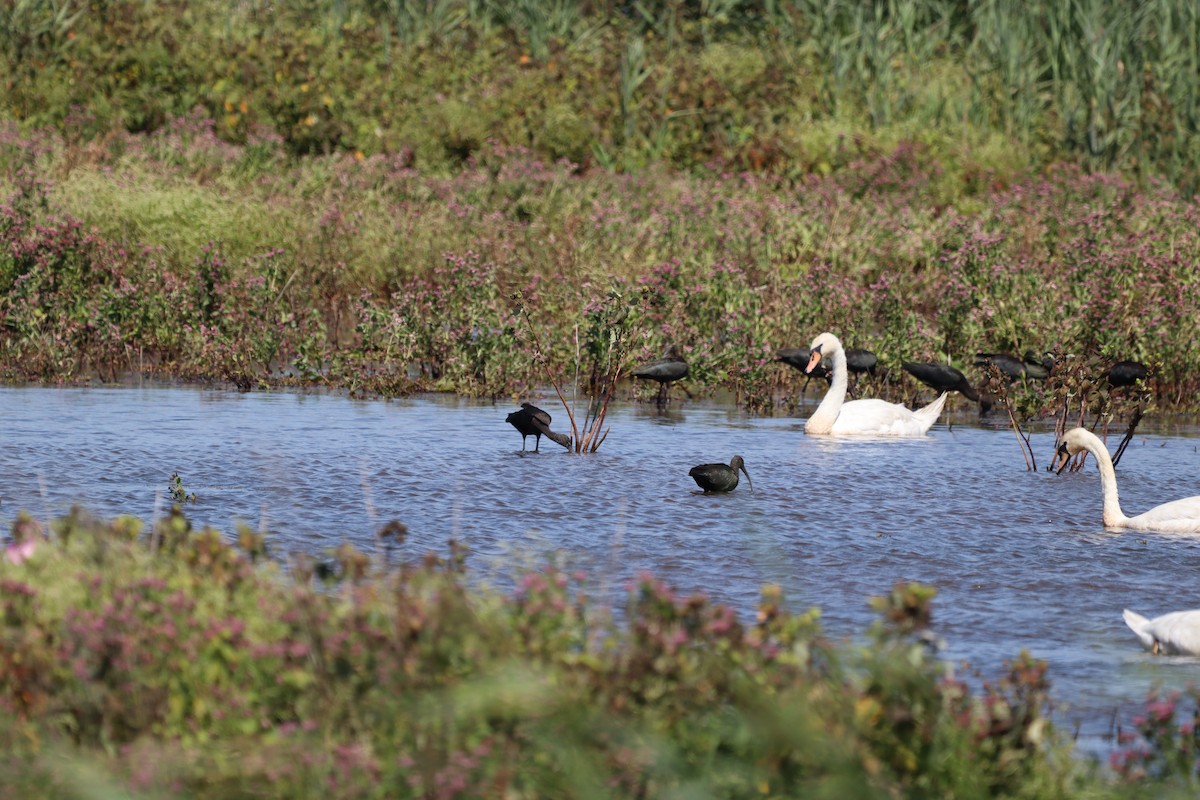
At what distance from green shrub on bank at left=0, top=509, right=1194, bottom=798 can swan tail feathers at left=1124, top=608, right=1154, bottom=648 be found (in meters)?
1.98

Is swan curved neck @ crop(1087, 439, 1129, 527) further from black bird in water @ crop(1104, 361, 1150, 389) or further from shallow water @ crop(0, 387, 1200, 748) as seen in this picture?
black bird in water @ crop(1104, 361, 1150, 389)

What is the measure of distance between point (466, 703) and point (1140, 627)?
376cm

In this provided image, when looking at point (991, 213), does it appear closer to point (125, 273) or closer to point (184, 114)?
point (125, 273)

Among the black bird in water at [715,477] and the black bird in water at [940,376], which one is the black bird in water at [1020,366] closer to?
the black bird in water at [940,376]

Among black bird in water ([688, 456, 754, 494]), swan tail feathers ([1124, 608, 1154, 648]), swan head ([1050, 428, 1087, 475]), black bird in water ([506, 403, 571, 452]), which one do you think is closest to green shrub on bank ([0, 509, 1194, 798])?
swan tail feathers ([1124, 608, 1154, 648])

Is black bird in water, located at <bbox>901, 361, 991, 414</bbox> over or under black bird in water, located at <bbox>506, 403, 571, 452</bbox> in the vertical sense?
over

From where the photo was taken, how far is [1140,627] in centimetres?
709

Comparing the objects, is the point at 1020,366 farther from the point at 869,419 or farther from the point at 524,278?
the point at 524,278

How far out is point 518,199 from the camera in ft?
72.8

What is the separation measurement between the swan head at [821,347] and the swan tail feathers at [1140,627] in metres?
8.15

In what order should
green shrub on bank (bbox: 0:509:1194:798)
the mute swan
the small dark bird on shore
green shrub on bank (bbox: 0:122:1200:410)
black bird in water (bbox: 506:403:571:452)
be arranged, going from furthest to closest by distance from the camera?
green shrub on bank (bbox: 0:122:1200:410), the small dark bird on shore, black bird in water (bbox: 506:403:571:452), the mute swan, green shrub on bank (bbox: 0:509:1194:798)

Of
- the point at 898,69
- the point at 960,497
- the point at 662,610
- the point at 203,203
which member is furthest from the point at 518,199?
the point at 662,610

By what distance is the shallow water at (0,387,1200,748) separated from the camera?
8.06m

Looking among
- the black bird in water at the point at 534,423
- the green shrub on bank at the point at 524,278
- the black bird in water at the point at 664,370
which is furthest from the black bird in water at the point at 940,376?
the black bird in water at the point at 534,423
